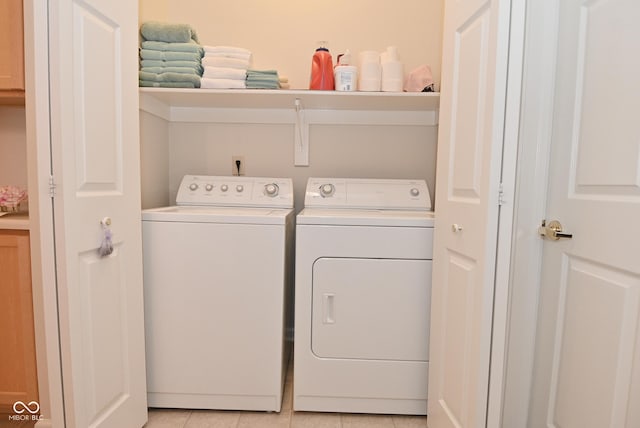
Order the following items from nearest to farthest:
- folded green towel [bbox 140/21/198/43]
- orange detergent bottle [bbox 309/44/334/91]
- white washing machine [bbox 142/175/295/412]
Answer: white washing machine [bbox 142/175/295/412] → folded green towel [bbox 140/21/198/43] → orange detergent bottle [bbox 309/44/334/91]

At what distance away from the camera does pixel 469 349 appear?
118cm

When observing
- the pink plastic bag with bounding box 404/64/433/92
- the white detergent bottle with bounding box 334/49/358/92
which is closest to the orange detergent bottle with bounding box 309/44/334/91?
the white detergent bottle with bounding box 334/49/358/92

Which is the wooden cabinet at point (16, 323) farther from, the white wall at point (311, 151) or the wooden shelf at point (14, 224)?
the white wall at point (311, 151)

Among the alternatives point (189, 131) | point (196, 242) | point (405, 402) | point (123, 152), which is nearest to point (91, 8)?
point (123, 152)

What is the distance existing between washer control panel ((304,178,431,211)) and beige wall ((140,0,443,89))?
748 millimetres

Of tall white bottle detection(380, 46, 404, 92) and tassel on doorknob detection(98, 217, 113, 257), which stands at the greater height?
tall white bottle detection(380, 46, 404, 92)

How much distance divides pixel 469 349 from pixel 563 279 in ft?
1.21

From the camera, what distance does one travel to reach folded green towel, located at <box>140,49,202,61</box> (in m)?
1.76

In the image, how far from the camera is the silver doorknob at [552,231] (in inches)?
40.4

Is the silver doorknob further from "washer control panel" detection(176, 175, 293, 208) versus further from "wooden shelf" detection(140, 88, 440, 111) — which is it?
"washer control panel" detection(176, 175, 293, 208)

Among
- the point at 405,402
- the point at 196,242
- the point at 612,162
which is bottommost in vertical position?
the point at 405,402

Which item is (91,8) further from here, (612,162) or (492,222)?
(612,162)

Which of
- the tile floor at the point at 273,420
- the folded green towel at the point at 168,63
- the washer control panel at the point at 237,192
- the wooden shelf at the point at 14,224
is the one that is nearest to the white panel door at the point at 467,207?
the tile floor at the point at 273,420

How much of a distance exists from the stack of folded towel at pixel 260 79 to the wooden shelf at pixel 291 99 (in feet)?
0.17
